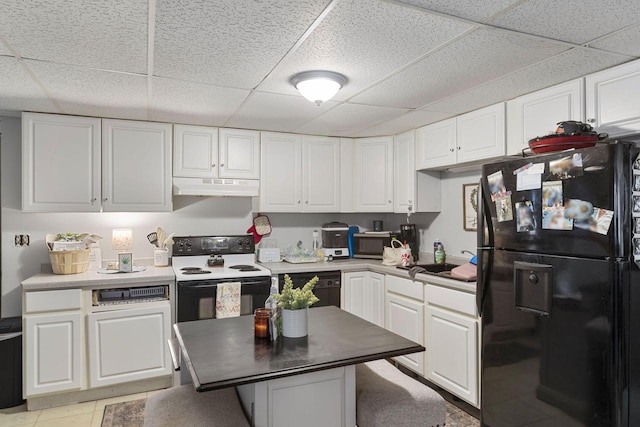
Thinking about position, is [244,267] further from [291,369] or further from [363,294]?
[291,369]

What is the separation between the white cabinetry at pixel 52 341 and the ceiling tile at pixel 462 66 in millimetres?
2520

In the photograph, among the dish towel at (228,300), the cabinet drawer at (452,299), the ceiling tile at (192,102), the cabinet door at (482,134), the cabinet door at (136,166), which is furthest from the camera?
the cabinet door at (136,166)

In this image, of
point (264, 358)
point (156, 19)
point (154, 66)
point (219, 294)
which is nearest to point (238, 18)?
point (156, 19)

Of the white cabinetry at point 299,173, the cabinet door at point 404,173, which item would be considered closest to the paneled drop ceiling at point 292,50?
the cabinet door at point 404,173

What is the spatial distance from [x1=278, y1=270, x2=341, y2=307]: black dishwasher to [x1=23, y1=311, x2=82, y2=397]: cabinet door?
160cm

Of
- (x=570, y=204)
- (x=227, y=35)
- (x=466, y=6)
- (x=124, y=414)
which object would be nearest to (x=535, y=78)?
(x=570, y=204)

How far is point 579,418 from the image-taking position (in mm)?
1854

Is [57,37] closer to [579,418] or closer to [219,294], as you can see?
[219,294]

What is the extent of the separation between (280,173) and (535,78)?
90.2 inches

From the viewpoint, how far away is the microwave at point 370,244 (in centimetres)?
406

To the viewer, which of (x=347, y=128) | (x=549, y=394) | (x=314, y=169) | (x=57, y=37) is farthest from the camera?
(x=314, y=169)

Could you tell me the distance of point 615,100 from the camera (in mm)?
2176

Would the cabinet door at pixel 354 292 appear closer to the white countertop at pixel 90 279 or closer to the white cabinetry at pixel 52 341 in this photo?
the white countertop at pixel 90 279

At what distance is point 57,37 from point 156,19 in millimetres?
528
